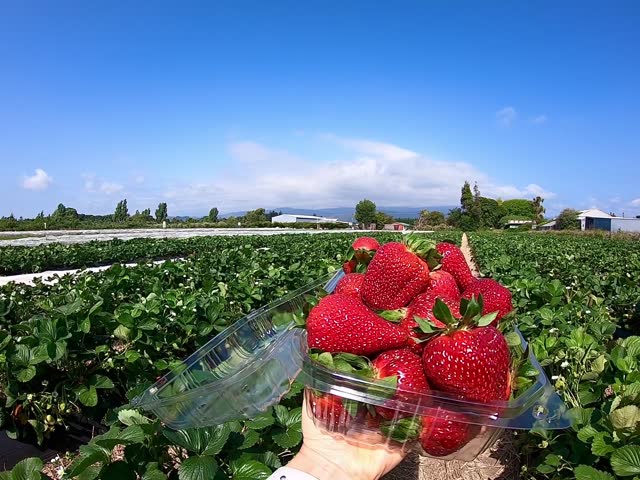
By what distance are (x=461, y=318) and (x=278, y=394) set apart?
2.01 feet

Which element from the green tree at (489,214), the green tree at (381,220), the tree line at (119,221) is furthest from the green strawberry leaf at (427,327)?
the green tree at (381,220)

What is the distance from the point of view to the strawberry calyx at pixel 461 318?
1.08 m

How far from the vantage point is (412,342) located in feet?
3.96

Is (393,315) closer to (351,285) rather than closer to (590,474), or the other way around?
(351,285)

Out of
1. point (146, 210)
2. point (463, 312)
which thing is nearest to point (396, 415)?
point (463, 312)

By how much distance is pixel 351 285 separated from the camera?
1.60 m

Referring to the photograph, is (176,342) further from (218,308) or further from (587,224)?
(587,224)

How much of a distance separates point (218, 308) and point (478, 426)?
2520 mm

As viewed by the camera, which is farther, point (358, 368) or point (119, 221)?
point (119, 221)

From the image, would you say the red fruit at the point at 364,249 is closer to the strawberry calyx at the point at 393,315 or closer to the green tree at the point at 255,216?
the strawberry calyx at the point at 393,315

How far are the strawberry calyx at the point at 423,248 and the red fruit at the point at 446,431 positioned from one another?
66cm

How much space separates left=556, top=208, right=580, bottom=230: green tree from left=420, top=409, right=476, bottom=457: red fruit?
67326mm

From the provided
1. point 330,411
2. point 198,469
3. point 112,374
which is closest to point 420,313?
point 330,411

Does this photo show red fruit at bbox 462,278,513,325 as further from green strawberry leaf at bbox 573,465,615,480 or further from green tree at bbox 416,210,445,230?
green tree at bbox 416,210,445,230
